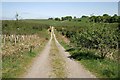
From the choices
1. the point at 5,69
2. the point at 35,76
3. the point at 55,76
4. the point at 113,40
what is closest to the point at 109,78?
the point at 55,76

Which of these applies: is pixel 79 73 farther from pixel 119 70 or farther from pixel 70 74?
pixel 119 70

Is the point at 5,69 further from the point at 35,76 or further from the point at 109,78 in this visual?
the point at 109,78

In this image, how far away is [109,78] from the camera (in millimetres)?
16562

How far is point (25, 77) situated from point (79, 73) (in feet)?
13.4

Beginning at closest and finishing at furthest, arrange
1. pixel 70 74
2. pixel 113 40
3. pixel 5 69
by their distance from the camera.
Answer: pixel 70 74, pixel 5 69, pixel 113 40

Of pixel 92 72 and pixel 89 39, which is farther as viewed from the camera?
pixel 89 39

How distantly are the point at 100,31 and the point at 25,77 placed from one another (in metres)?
12.4

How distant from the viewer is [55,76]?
675 inches

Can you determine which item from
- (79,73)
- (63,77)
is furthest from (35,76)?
(79,73)

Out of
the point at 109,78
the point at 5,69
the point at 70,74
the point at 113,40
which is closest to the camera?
the point at 109,78

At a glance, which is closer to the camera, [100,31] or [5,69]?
[5,69]

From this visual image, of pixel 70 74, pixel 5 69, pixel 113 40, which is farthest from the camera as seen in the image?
pixel 113 40

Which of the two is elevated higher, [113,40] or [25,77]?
[113,40]

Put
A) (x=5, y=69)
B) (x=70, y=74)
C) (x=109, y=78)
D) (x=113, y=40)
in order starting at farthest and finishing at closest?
(x=113, y=40) < (x=5, y=69) < (x=70, y=74) < (x=109, y=78)
